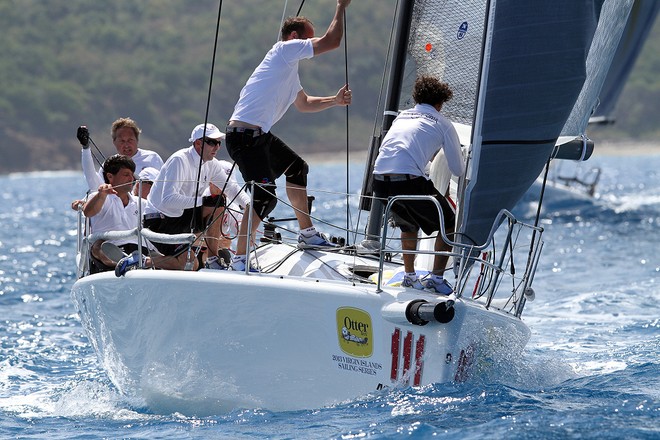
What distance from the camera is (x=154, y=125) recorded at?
63219 millimetres

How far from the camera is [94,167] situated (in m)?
6.91

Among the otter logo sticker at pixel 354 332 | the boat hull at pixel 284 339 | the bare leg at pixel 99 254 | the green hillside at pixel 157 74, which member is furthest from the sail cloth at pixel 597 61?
the green hillside at pixel 157 74

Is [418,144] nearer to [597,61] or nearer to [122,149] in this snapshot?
[597,61]

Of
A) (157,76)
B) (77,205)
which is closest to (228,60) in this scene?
(157,76)

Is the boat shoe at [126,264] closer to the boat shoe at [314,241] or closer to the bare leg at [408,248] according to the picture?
the boat shoe at [314,241]

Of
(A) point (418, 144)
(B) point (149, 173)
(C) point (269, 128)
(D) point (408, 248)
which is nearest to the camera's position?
(A) point (418, 144)

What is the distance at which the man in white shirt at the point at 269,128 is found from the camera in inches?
239

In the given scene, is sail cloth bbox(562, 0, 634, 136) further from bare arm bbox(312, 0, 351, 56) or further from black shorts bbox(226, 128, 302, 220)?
black shorts bbox(226, 128, 302, 220)

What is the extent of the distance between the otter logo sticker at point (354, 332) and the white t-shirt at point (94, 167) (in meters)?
2.40

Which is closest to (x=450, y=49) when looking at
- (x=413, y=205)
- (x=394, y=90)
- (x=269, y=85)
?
(x=394, y=90)

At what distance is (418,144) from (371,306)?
924 mm

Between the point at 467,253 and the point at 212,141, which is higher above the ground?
the point at 212,141

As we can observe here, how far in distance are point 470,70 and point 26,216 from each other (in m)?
21.6

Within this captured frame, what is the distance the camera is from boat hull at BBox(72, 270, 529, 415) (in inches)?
207
